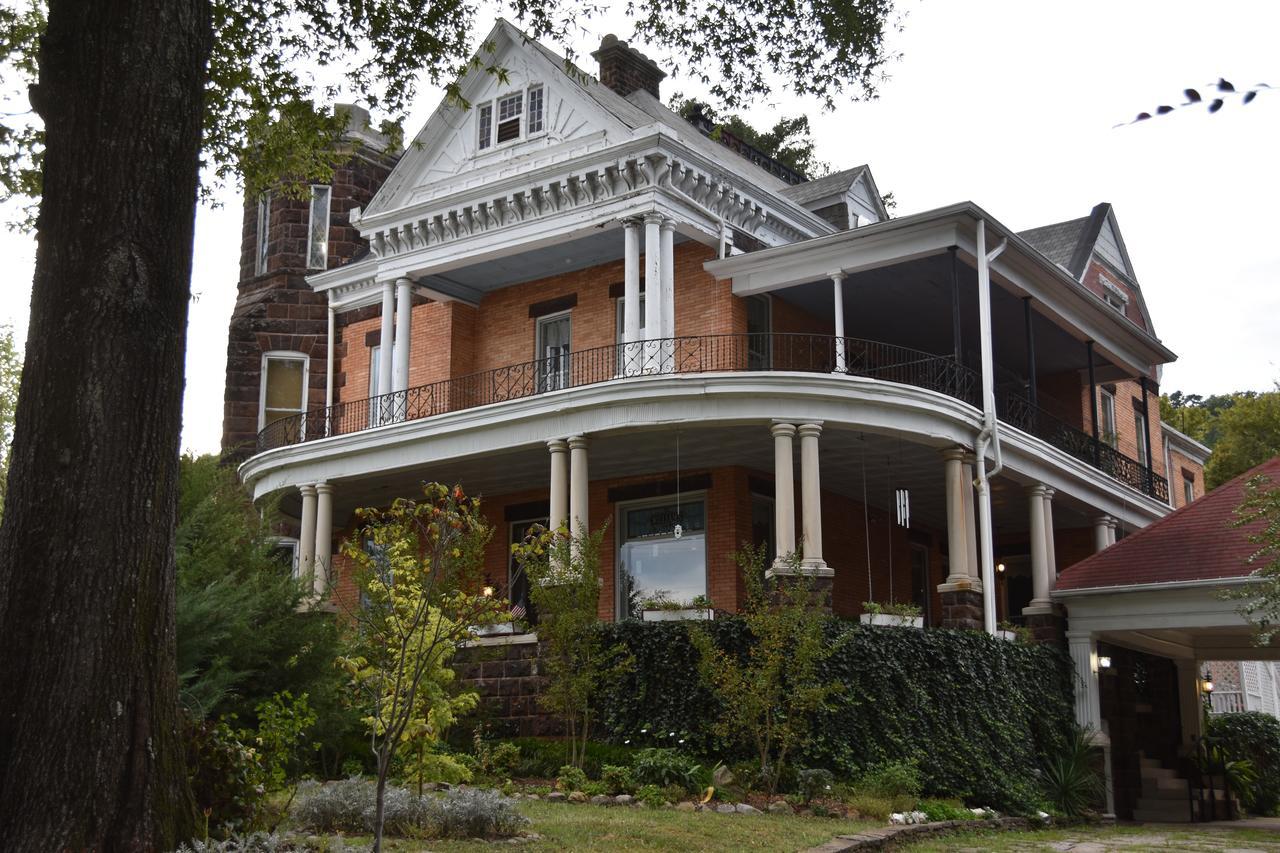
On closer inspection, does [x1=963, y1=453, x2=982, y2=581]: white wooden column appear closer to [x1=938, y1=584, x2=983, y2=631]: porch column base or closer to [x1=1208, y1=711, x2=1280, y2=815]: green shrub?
[x1=938, y1=584, x2=983, y2=631]: porch column base

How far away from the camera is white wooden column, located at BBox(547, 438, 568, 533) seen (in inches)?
742

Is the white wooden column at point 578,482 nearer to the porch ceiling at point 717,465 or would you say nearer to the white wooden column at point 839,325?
the porch ceiling at point 717,465

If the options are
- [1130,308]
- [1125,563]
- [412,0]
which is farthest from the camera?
[1130,308]

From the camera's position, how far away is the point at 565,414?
62.7 feet

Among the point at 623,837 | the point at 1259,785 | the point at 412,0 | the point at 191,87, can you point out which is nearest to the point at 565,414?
the point at 412,0

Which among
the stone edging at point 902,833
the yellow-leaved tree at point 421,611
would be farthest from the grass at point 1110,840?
the yellow-leaved tree at point 421,611

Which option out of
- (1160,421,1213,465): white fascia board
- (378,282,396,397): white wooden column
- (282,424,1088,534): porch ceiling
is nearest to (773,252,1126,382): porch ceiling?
(282,424,1088,534): porch ceiling

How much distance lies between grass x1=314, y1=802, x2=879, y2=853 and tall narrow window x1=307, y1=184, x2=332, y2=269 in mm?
17466

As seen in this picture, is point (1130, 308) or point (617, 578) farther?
point (1130, 308)

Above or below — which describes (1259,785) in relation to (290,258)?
below

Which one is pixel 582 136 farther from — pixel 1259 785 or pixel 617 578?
pixel 1259 785

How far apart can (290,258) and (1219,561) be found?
19.0 metres

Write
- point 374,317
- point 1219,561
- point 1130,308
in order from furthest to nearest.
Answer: point 1130,308 < point 374,317 < point 1219,561

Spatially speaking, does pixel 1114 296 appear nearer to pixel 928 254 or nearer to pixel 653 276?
pixel 928 254
